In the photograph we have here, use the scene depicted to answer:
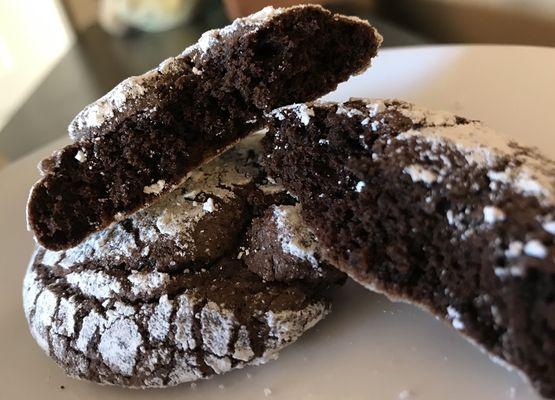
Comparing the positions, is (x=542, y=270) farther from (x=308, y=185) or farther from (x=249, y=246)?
(x=249, y=246)

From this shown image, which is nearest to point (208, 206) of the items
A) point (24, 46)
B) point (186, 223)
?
point (186, 223)

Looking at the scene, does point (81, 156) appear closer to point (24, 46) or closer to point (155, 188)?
point (155, 188)

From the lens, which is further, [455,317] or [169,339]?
[169,339]

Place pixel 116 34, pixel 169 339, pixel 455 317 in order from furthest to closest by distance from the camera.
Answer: pixel 116 34 → pixel 169 339 → pixel 455 317

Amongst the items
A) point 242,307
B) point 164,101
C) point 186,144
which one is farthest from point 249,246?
point 164,101

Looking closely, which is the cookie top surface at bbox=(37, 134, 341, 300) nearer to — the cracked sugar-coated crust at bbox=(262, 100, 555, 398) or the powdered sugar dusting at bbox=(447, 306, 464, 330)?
the cracked sugar-coated crust at bbox=(262, 100, 555, 398)

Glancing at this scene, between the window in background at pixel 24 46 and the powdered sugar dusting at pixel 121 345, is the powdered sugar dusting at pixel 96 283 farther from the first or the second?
the window in background at pixel 24 46
